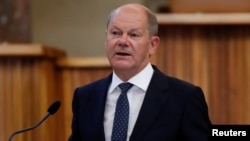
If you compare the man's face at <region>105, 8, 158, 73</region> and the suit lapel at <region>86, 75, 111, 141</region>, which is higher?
the man's face at <region>105, 8, 158, 73</region>

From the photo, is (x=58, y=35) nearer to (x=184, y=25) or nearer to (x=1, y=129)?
(x=1, y=129)

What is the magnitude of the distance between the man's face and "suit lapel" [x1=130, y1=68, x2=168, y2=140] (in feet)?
0.23

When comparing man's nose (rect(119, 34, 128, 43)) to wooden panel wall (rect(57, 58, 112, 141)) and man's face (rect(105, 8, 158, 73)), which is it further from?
wooden panel wall (rect(57, 58, 112, 141))

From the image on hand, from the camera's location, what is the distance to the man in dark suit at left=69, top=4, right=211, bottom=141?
140 cm

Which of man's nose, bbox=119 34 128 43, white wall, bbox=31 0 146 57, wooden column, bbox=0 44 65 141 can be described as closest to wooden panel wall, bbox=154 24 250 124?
wooden column, bbox=0 44 65 141

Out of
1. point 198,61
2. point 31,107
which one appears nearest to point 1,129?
point 31,107

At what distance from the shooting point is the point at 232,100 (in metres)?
2.32

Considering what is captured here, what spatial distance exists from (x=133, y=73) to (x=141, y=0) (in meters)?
1.79

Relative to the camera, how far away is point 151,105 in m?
1.44

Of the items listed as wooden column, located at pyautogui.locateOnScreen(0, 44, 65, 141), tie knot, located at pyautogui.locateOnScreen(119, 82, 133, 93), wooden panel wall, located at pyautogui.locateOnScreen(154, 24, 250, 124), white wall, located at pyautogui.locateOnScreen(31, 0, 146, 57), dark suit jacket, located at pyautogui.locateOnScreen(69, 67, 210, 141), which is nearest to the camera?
dark suit jacket, located at pyautogui.locateOnScreen(69, 67, 210, 141)

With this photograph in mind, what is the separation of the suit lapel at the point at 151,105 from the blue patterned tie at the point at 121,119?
0.10ft

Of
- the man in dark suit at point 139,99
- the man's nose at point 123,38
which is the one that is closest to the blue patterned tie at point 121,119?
the man in dark suit at point 139,99

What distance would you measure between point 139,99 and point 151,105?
0.06m

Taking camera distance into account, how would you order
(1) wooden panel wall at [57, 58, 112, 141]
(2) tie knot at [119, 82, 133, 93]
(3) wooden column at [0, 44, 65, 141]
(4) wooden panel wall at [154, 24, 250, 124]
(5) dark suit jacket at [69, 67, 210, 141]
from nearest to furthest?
1. (5) dark suit jacket at [69, 67, 210, 141]
2. (2) tie knot at [119, 82, 133, 93]
3. (4) wooden panel wall at [154, 24, 250, 124]
4. (3) wooden column at [0, 44, 65, 141]
5. (1) wooden panel wall at [57, 58, 112, 141]
